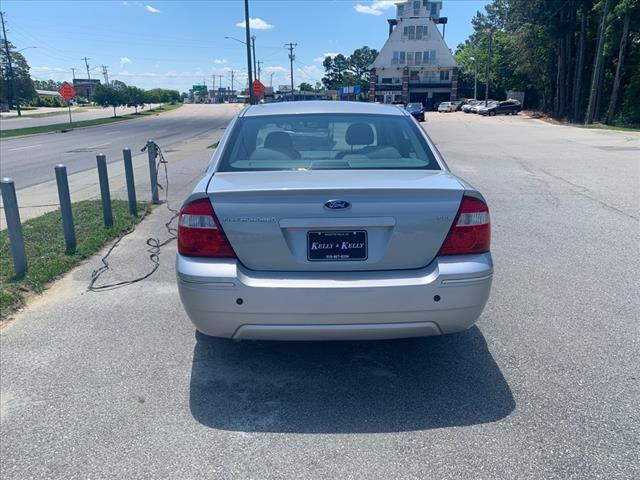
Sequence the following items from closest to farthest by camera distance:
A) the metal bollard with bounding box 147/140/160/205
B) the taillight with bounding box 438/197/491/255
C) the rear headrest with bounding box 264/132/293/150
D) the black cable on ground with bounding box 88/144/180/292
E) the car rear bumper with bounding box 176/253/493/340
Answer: the car rear bumper with bounding box 176/253/493/340
the taillight with bounding box 438/197/491/255
the rear headrest with bounding box 264/132/293/150
the black cable on ground with bounding box 88/144/180/292
the metal bollard with bounding box 147/140/160/205

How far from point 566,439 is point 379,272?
1367 mm

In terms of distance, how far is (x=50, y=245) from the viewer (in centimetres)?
641

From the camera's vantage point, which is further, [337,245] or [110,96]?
[110,96]

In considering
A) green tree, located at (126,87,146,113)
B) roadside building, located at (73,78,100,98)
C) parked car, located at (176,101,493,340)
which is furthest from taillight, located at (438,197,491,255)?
roadside building, located at (73,78,100,98)

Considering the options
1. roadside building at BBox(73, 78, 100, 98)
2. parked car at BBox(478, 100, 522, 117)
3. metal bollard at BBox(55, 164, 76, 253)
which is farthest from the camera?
roadside building at BBox(73, 78, 100, 98)

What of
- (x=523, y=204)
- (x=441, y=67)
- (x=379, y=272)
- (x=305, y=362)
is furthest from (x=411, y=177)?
(x=441, y=67)

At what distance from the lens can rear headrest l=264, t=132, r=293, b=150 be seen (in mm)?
4191

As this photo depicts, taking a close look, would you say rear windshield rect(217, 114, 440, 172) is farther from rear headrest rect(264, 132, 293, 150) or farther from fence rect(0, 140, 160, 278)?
fence rect(0, 140, 160, 278)

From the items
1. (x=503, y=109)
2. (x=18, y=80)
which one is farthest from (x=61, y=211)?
(x=18, y=80)

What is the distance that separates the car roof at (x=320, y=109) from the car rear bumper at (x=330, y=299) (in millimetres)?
1816

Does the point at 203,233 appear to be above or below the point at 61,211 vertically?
above

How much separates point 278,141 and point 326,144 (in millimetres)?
412

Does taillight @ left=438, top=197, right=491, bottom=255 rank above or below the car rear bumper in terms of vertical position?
above

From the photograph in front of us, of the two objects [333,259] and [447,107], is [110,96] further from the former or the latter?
[333,259]
